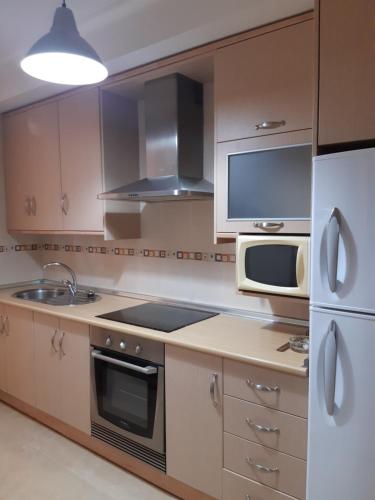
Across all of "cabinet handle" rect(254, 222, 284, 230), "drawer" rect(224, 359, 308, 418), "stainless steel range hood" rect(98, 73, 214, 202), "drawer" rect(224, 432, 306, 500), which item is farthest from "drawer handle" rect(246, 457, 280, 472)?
"stainless steel range hood" rect(98, 73, 214, 202)

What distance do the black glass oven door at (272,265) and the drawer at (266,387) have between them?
1.29 ft

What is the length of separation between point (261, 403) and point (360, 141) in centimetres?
109

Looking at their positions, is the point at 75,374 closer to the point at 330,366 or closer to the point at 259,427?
the point at 259,427

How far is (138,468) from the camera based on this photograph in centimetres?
210

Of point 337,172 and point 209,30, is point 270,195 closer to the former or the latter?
point 337,172

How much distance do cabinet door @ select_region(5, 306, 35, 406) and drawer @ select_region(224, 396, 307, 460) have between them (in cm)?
154

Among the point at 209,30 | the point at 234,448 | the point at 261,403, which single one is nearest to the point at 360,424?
the point at 261,403

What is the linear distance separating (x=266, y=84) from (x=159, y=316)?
4.42 feet

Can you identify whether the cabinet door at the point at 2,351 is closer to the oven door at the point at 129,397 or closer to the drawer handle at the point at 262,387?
the oven door at the point at 129,397

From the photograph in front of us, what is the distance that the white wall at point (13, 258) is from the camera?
321cm

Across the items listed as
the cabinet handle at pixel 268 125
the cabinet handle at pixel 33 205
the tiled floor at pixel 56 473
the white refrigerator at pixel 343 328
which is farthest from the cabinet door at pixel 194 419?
the cabinet handle at pixel 33 205

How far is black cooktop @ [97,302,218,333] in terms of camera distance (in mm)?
2068

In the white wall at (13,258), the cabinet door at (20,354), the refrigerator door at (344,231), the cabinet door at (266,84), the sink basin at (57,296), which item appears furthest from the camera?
the white wall at (13,258)

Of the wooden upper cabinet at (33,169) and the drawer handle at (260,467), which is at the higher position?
the wooden upper cabinet at (33,169)
